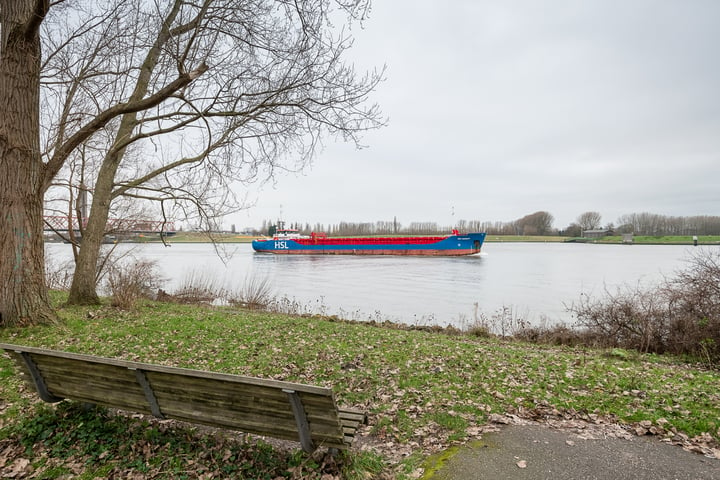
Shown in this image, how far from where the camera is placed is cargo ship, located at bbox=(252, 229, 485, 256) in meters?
52.3

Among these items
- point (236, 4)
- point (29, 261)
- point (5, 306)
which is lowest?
point (5, 306)

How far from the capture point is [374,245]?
57062mm

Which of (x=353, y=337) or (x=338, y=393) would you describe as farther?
(x=353, y=337)

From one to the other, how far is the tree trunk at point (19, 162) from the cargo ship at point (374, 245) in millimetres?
48111

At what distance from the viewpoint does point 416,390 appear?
5.14m

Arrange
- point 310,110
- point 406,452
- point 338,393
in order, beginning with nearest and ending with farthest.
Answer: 1. point 406,452
2. point 338,393
3. point 310,110

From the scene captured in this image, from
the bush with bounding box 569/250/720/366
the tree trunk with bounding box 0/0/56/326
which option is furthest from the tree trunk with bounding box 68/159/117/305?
the bush with bounding box 569/250/720/366

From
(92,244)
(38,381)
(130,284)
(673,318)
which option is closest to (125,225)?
(130,284)

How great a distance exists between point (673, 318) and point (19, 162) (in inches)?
527

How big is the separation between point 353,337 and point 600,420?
15.1 feet

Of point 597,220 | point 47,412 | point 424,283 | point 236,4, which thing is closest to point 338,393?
point 47,412

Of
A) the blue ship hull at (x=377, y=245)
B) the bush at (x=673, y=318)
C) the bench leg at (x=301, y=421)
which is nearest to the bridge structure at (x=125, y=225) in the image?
the bench leg at (x=301, y=421)

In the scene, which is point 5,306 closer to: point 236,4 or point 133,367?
point 133,367

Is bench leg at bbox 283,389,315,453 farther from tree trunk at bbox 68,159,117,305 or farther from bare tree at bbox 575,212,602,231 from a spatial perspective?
bare tree at bbox 575,212,602,231
